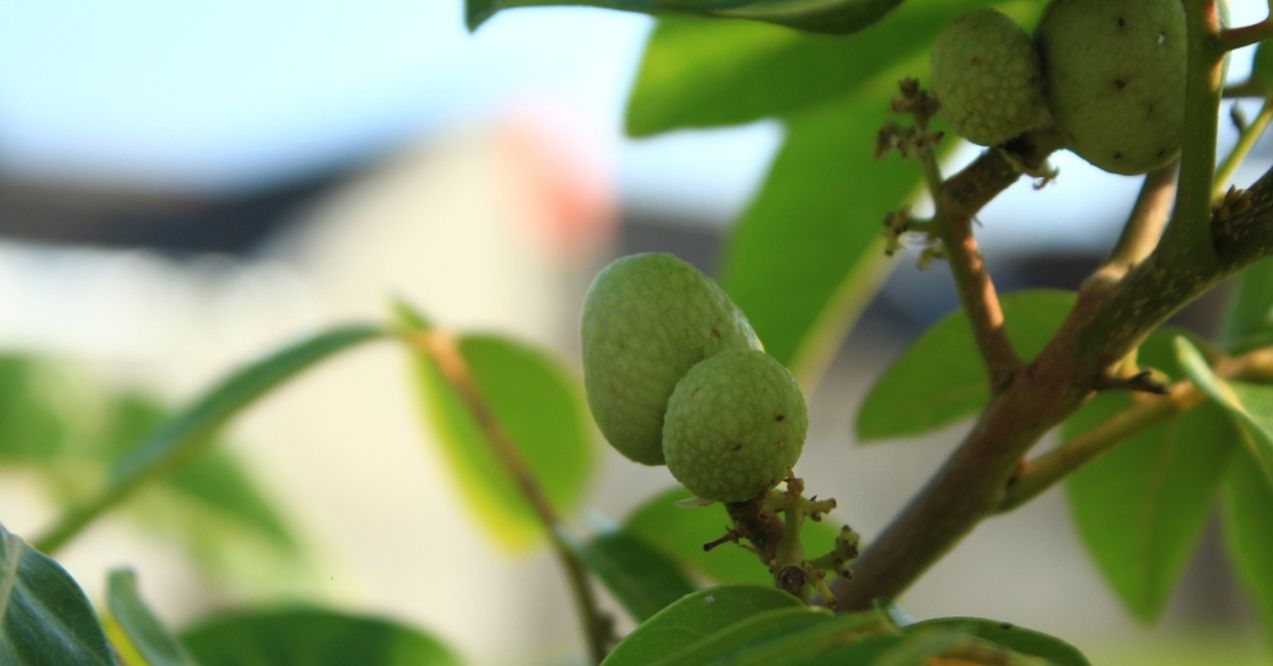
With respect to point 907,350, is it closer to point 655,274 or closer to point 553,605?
point 655,274

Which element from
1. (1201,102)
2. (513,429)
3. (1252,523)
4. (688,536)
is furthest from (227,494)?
(1201,102)

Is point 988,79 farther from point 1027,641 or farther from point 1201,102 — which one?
point 1027,641

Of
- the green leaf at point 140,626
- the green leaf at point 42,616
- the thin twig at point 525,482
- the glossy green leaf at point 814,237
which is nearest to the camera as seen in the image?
the green leaf at point 42,616

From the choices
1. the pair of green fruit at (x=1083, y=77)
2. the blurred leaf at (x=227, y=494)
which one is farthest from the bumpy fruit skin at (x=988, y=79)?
the blurred leaf at (x=227, y=494)

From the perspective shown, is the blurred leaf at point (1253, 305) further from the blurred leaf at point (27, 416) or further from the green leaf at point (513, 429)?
the blurred leaf at point (27, 416)

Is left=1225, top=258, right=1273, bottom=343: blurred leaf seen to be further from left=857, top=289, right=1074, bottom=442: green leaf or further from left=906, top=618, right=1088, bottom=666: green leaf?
left=906, top=618, right=1088, bottom=666: green leaf

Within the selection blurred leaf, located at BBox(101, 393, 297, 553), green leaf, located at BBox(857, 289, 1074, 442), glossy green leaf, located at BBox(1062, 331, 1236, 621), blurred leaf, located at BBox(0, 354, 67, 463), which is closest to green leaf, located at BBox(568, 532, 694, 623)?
green leaf, located at BBox(857, 289, 1074, 442)
